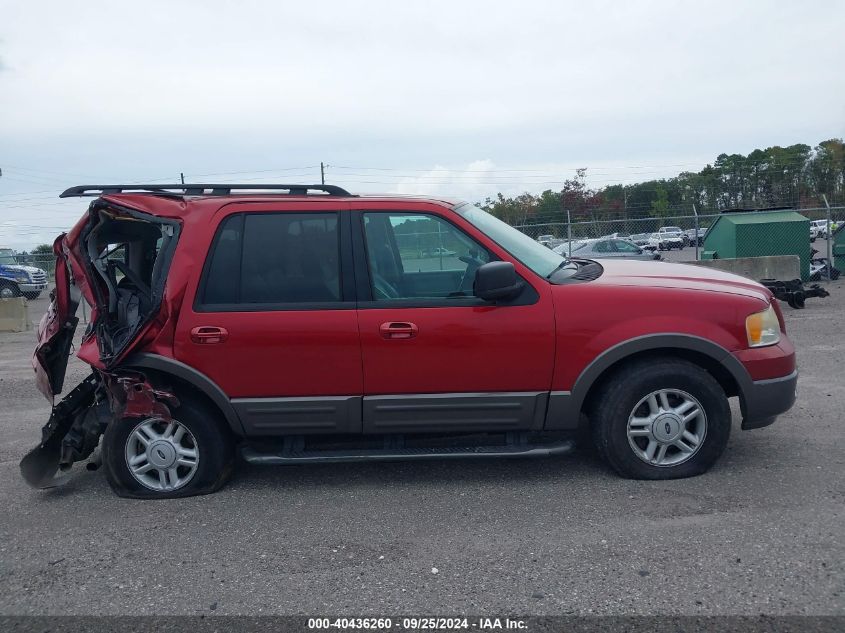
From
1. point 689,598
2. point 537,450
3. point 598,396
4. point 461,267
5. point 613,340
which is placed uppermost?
point 461,267

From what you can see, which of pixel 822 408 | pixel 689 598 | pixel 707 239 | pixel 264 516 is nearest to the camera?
pixel 689 598

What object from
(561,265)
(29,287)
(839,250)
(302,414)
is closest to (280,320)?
(302,414)

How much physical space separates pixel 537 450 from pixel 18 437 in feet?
14.8

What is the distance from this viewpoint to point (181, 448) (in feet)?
15.5

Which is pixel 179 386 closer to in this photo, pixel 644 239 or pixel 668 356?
pixel 668 356

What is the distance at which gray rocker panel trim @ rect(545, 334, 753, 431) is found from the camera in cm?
443

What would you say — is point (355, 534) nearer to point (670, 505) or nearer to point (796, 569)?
point (670, 505)

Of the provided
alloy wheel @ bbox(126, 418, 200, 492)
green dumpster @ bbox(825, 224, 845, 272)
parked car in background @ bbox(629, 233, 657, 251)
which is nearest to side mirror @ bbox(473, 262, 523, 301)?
alloy wheel @ bbox(126, 418, 200, 492)

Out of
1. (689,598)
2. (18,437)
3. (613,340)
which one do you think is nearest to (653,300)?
(613,340)

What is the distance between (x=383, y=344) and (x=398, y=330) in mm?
127

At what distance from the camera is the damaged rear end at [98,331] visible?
4.59 m

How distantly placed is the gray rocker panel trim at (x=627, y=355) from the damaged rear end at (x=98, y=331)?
95.6 inches

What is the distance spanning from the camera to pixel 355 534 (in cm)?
411

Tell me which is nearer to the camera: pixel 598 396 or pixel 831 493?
pixel 831 493
